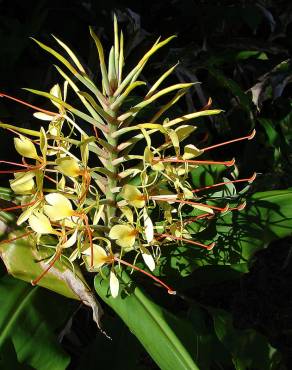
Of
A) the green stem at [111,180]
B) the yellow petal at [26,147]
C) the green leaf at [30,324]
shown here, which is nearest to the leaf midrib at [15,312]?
the green leaf at [30,324]

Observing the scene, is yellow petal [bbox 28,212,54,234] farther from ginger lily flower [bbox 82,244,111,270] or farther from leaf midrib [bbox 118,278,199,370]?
leaf midrib [bbox 118,278,199,370]

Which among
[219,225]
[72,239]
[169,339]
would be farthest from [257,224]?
[72,239]

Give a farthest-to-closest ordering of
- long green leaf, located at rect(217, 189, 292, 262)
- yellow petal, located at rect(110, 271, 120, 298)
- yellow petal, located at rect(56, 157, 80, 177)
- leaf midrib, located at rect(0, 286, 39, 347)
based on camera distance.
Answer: long green leaf, located at rect(217, 189, 292, 262) < leaf midrib, located at rect(0, 286, 39, 347) < yellow petal, located at rect(110, 271, 120, 298) < yellow petal, located at rect(56, 157, 80, 177)

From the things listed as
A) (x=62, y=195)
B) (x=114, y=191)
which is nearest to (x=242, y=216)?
(x=114, y=191)

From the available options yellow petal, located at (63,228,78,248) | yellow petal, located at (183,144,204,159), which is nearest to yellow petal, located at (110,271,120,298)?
yellow petal, located at (63,228,78,248)

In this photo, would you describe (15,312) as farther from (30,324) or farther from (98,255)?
(98,255)

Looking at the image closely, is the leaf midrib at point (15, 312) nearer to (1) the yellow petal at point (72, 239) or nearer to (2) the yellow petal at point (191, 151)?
(1) the yellow petal at point (72, 239)
